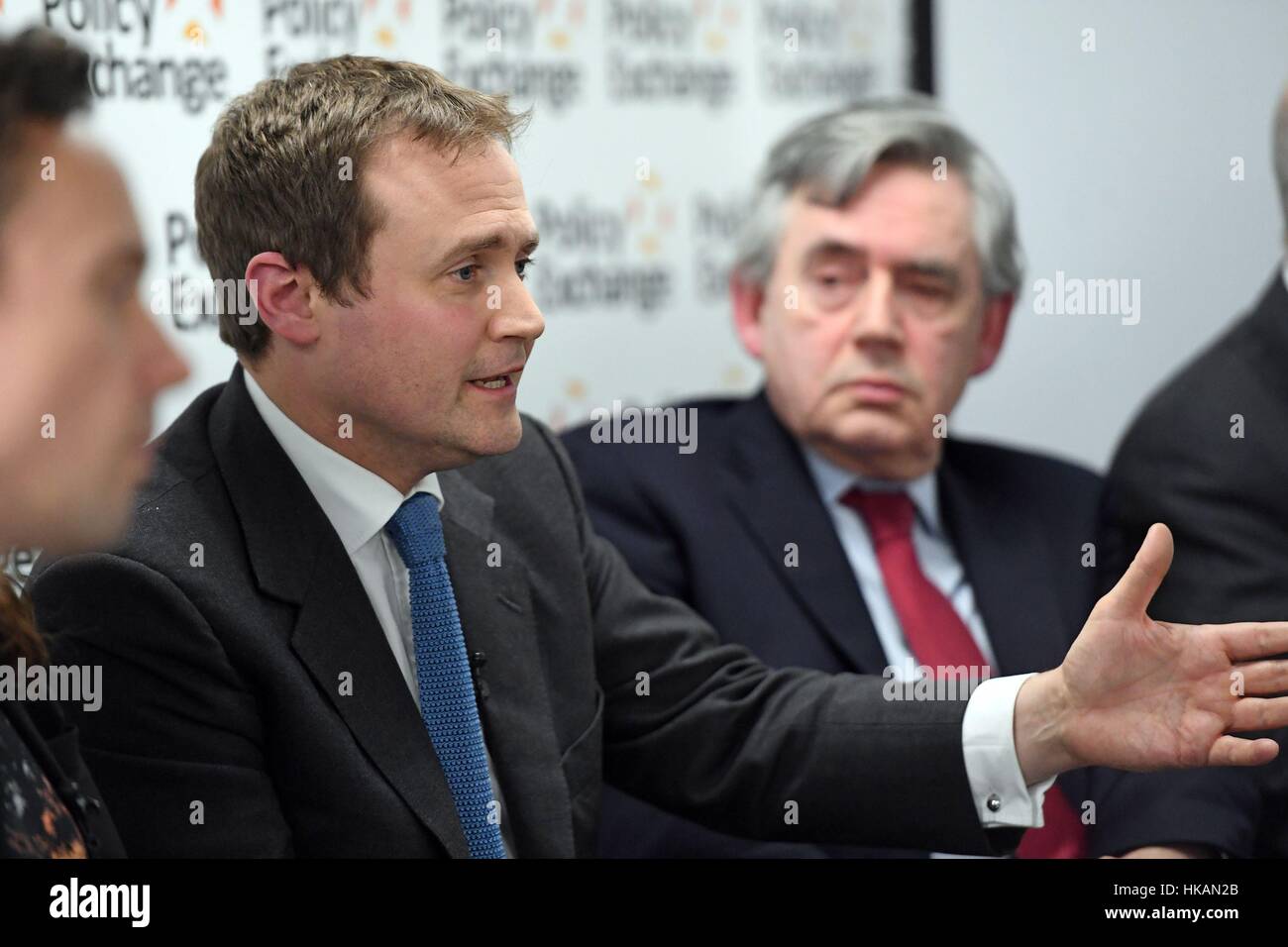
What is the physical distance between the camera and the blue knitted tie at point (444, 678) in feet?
4.95

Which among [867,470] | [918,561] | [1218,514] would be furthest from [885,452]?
[1218,514]

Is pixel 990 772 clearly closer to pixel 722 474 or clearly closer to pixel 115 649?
pixel 722 474

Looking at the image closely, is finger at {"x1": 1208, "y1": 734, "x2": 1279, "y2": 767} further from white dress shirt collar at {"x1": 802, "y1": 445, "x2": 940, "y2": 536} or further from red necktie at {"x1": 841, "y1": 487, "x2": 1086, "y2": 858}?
white dress shirt collar at {"x1": 802, "y1": 445, "x2": 940, "y2": 536}

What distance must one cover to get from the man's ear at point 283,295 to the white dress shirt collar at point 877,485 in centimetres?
86

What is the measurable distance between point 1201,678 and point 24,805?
3.41 ft

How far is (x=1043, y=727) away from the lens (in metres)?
1.55

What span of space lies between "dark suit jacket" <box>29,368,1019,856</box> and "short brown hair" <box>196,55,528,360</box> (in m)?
0.15

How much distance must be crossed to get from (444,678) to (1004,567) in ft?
2.79

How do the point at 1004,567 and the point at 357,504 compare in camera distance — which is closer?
the point at 357,504

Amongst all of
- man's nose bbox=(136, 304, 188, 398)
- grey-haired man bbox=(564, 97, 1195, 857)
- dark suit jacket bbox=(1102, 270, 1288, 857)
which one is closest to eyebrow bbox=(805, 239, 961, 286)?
grey-haired man bbox=(564, 97, 1195, 857)

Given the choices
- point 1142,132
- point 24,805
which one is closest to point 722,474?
point 24,805

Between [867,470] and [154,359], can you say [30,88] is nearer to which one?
[154,359]

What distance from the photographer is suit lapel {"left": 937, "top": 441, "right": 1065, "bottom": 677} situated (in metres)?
1.98

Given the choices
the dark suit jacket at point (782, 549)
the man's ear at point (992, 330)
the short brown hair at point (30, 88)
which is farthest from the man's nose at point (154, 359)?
the man's ear at point (992, 330)
